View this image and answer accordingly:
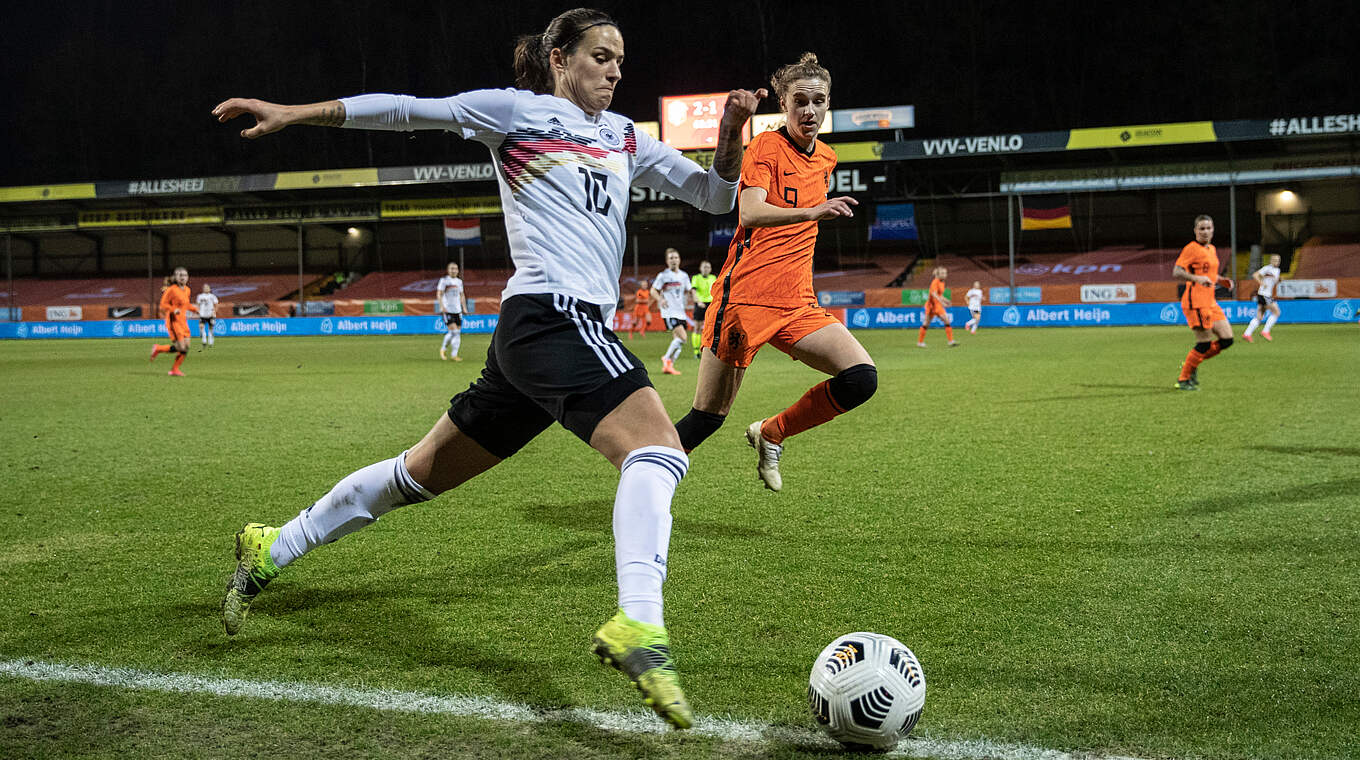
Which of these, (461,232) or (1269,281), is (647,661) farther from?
(461,232)

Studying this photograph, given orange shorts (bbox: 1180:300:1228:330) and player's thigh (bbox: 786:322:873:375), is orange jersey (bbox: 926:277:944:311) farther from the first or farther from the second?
player's thigh (bbox: 786:322:873:375)

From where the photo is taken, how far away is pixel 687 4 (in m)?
49.4

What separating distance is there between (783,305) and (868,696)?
3.45 meters

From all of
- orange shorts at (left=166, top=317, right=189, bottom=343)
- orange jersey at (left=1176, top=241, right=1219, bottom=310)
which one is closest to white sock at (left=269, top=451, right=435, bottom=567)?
orange jersey at (left=1176, top=241, right=1219, bottom=310)

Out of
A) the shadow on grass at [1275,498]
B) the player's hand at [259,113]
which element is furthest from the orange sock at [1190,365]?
the player's hand at [259,113]

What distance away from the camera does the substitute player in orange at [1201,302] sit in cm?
1279

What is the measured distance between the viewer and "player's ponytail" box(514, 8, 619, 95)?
10.6 feet

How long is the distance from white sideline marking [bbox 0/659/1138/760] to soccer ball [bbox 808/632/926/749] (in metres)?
0.06

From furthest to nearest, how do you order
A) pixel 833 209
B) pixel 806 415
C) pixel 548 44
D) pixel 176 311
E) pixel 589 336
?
pixel 176 311 → pixel 806 415 → pixel 833 209 → pixel 548 44 → pixel 589 336

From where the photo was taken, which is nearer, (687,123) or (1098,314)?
(1098,314)

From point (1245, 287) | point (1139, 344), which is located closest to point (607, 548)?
point (1139, 344)

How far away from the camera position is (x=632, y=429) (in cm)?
294

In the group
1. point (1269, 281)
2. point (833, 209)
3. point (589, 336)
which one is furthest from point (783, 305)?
point (1269, 281)

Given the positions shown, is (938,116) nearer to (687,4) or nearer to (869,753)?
(687,4)
